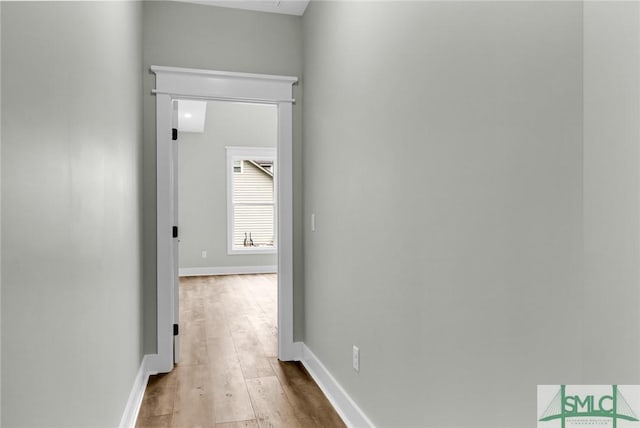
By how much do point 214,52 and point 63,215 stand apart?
88.9 inches

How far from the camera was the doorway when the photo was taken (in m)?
3.00

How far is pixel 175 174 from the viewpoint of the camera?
3193 mm

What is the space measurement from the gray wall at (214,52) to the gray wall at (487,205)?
0.97 m

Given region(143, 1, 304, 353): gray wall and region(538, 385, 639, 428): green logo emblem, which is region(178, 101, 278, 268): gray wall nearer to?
region(143, 1, 304, 353): gray wall

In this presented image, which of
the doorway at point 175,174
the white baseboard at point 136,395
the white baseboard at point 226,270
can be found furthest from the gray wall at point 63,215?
the white baseboard at point 226,270

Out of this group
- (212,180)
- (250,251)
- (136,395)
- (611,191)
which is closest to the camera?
(611,191)

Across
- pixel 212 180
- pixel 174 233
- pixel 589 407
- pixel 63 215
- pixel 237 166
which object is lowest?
pixel 589 407

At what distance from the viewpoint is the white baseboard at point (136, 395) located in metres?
2.18

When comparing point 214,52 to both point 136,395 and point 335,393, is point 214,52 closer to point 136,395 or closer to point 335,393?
point 136,395

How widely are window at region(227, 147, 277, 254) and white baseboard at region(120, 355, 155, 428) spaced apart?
4.79 metres

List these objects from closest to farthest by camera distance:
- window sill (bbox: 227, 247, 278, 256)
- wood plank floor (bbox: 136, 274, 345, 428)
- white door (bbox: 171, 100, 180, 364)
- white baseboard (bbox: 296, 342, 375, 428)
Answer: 1. white baseboard (bbox: 296, 342, 375, 428)
2. wood plank floor (bbox: 136, 274, 345, 428)
3. white door (bbox: 171, 100, 180, 364)
4. window sill (bbox: 227, 247, 278, 256)

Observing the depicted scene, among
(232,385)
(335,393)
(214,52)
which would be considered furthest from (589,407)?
(214,52)

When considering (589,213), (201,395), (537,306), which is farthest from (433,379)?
(201,395)

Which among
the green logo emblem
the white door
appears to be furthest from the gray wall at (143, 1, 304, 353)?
the green logo emblem
